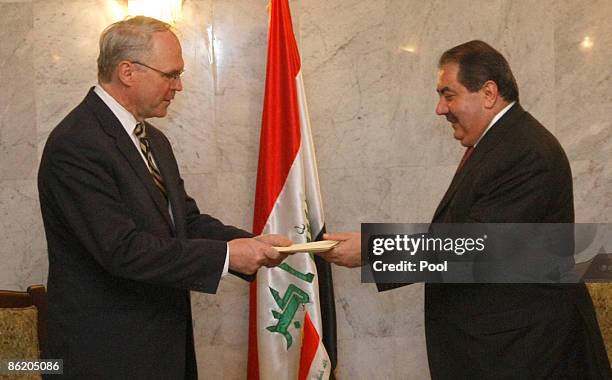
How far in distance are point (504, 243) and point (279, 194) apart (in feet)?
5.25

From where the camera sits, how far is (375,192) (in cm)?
371

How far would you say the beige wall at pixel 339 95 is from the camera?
3.62 meters

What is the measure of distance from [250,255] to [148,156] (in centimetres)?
49

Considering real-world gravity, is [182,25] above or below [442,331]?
above

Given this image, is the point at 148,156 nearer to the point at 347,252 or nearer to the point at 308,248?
the point at 308,248

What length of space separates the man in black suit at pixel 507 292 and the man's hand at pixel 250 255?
21.3 inches

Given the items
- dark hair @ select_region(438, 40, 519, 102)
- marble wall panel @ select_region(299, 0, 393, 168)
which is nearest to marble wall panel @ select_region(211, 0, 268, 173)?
marble wall panel @ select_region(299, 0, 393, 168)

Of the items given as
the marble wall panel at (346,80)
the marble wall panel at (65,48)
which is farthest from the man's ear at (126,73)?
the marble wall panel at (346,80)

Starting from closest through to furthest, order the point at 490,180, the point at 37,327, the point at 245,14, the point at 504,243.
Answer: the point at 504,243 → the point at 490,180 → the point at 37,327 → the point at 245,14

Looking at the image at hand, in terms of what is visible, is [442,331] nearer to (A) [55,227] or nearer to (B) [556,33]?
(A) [55,227]

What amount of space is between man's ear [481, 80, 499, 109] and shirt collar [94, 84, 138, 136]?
1.16 metres

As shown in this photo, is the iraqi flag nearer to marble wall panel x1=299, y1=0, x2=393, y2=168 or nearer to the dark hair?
marble wall panel x1=299, y1=0, x2=393, y2=168

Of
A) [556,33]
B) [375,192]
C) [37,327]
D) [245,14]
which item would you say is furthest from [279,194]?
[556,33]

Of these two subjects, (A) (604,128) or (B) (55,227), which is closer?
(B) (55,227)
